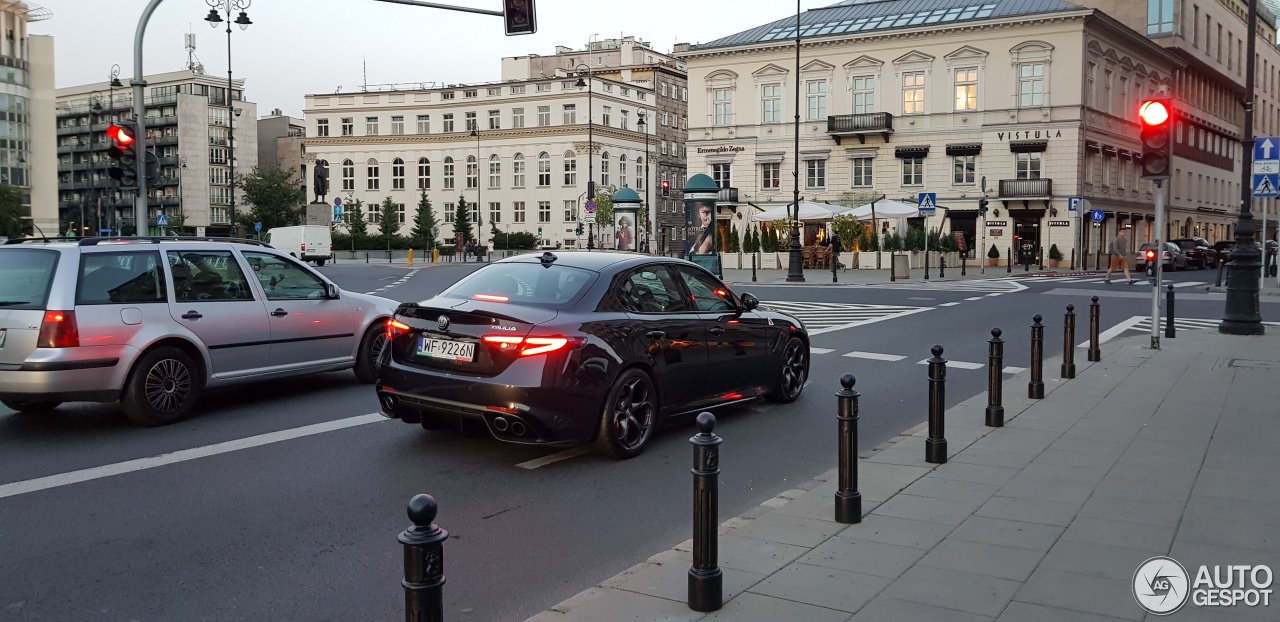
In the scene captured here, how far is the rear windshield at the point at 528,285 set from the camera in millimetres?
7316

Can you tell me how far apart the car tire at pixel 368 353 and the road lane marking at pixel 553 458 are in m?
3.38

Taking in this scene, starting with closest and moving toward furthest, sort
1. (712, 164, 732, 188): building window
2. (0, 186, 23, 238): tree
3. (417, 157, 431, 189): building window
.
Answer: (712, 164, 732, 188): building window → (0, 186, 23, 238): tree → (417, 157, 431, 189): building window

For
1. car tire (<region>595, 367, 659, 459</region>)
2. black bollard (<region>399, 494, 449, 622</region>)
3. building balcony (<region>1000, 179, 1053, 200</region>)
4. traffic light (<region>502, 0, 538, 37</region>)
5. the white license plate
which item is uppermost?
traffic light (<region>502, 0, 538, 37</region>)

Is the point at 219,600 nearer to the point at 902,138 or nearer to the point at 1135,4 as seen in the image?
the point at 902,138

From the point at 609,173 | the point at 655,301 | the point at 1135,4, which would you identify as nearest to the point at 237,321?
the point at 655,301

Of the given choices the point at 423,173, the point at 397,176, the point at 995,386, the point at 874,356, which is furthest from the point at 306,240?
the point at 995,386

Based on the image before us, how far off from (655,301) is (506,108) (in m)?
84.9

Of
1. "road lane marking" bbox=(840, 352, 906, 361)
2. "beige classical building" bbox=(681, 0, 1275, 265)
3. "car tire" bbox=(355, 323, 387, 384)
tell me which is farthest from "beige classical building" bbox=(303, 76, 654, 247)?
"car tire" bbox=(355, 323, 387, 384)

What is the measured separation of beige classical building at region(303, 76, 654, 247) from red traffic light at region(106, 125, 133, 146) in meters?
69.6

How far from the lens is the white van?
55406 millimetres

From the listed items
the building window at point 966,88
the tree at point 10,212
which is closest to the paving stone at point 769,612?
the building window at point 966,88

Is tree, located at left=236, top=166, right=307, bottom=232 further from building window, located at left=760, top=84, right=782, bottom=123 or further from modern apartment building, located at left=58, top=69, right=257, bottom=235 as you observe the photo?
building window, located at left=760, top=84, right=782, bottom=123

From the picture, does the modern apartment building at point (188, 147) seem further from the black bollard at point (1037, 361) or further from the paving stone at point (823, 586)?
the paving stone at point (823, 586)

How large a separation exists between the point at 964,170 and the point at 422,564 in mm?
56054
